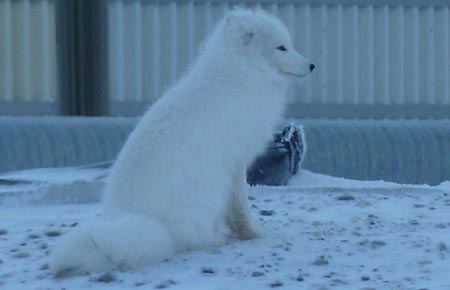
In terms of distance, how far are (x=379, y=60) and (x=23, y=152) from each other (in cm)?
299

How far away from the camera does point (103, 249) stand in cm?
247

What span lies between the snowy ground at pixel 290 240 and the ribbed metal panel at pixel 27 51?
186cm

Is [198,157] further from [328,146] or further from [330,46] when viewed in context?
[330,46]

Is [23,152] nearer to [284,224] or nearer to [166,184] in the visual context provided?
[284,224]

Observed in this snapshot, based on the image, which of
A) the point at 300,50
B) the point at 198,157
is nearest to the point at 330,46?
the point at 300,50

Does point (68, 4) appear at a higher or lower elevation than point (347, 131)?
higher

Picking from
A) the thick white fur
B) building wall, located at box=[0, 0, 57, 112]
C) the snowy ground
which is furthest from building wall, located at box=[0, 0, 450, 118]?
the thick white fur

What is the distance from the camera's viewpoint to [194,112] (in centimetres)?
283

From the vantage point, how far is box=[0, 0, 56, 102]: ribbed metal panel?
616cm

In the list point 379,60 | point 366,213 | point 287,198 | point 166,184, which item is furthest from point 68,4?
point 166,184

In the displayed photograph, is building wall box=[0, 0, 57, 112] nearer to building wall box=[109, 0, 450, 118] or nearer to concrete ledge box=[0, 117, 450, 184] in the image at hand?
building wall box=[109, 0, 450, 118]

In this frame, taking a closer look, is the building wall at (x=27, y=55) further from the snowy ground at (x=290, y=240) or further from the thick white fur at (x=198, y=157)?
Answer: the thick white fur at (x=198, y=157)

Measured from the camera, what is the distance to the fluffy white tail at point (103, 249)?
2.46 meters

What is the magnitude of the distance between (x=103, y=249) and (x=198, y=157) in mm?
445
